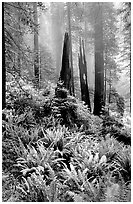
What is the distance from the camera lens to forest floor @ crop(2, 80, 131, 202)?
10.3ft

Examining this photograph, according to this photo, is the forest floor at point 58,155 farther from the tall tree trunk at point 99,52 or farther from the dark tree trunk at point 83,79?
the tall tree trunk at point 99,52

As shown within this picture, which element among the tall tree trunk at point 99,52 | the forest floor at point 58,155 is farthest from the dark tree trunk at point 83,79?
the forest floor at point 58,155

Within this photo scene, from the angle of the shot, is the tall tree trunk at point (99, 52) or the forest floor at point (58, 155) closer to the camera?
the forest floor at point (58, 155)

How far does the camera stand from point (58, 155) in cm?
451

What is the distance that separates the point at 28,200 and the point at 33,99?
13.4ft

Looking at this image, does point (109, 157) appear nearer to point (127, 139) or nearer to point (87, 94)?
point (127, 139)

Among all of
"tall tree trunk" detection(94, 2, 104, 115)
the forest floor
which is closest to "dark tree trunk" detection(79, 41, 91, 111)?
"tall tree trunk" detection(94, 2, 104, 115)

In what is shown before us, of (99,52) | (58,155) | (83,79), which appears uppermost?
(99,52)

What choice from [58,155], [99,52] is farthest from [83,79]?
[58,155]

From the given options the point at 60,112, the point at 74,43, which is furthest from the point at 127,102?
the point at 60,112

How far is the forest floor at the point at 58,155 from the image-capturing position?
10.3 feet

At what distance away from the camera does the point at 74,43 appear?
11.2 meters

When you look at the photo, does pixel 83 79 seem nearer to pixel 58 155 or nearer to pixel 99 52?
pixel 99 52

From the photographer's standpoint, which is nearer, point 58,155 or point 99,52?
point 58,155
